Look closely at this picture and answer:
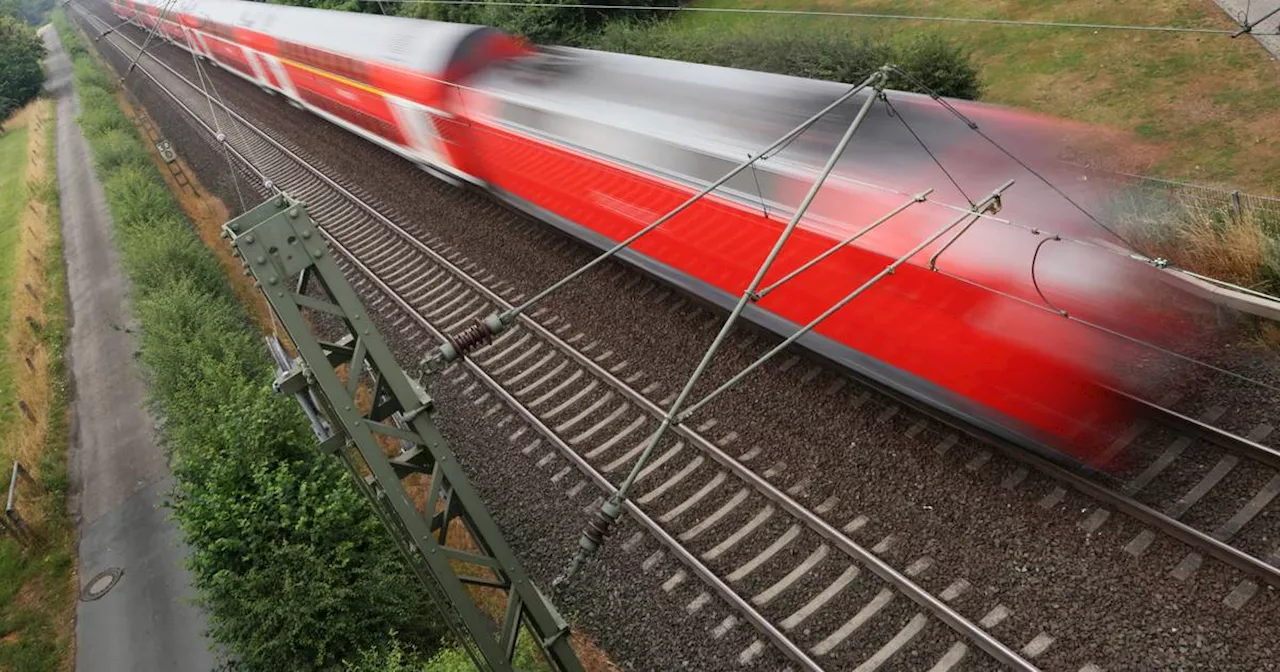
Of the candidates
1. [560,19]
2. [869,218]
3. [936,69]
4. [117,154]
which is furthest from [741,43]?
[117,154]

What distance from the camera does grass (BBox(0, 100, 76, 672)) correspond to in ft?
37.8

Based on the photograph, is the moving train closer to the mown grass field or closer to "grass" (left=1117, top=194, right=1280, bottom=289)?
"grass" (left=1117, top=194, right=1280, bottom=289)

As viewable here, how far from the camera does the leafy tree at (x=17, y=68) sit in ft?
176

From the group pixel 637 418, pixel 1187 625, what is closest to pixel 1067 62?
pixel 637 418

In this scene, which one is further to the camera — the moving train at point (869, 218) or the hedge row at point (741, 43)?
the hedge row at point (741, 43)

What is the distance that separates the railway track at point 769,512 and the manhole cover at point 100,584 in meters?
5.50

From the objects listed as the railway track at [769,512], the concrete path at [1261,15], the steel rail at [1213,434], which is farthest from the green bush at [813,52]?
the steel rail at [1213,434]

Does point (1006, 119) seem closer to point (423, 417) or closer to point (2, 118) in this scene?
point (423, 417)

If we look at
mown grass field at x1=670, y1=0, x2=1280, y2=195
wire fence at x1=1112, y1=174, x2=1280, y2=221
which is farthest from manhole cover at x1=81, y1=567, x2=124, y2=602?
mown grass field at x1=670, y1=0, x2=1280, y2=195

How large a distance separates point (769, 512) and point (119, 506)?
10917 millimetres

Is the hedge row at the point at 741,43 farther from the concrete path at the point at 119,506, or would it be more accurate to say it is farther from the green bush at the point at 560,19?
the concrete path at the point at 119,506

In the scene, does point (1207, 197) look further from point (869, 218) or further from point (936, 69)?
point (869, 218)

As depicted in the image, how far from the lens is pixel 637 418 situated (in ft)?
36.0

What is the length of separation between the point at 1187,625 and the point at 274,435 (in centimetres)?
945
